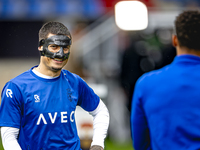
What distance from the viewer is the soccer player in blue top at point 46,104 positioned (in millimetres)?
3340

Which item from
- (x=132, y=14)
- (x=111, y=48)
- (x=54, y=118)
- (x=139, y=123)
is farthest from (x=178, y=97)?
(x=111, y=48)

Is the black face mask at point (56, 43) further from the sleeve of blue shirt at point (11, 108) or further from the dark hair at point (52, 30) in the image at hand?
the sleeve of blue shirt at point (11, 108)

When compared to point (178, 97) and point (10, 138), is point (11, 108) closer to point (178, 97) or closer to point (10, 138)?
point (10, 138)

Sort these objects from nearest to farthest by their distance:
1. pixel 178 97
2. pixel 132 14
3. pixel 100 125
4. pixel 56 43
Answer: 1. pixel 178 97
2. pixel 56 43
3. pixel 100 125
4. pixel 132 14

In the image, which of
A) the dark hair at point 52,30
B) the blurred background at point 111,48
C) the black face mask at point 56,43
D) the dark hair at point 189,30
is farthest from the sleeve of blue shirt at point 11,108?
the blurred background at point 111,48

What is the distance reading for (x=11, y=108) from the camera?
3328mm

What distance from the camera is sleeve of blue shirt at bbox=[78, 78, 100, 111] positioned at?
395 cm

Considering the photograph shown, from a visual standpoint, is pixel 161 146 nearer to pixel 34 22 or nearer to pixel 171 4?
pixel 171 4

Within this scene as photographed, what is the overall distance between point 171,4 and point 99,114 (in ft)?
27.0

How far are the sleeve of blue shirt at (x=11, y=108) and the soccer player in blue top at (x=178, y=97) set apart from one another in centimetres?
117

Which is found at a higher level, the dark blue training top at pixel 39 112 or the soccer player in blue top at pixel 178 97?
the soccer player in blue top at pixel 178 97

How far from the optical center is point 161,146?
259 cm

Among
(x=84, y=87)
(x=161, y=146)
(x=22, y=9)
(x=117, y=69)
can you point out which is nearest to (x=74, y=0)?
(x=22, y=9)

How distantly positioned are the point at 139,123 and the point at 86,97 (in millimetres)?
1248
